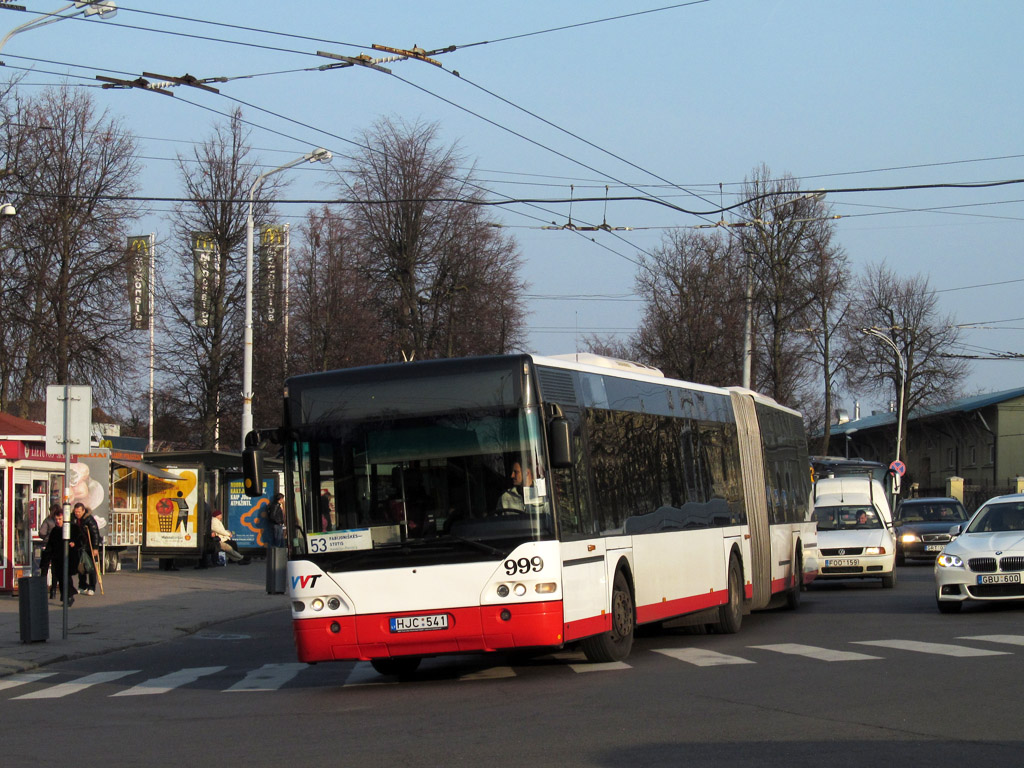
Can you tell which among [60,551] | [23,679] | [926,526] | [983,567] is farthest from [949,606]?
[926,526]

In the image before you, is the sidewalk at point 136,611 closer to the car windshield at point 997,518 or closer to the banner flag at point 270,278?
the car windshield at point 997,518

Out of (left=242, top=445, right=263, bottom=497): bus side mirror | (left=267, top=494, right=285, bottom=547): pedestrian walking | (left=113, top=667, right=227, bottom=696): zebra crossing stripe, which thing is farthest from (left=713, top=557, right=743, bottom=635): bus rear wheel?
(left=267, top=494, right=285, bottom=547): pedestrian walking

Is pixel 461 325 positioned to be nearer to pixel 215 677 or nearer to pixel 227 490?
pixel 227 490

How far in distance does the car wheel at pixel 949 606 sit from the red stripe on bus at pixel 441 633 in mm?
8497

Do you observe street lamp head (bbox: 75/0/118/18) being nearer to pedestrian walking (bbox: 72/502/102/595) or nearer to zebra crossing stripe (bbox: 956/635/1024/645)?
pedestrian walking (bbox: 72/502/102/595)

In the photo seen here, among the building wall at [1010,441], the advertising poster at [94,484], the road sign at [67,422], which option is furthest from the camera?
the building wall at [1010,441]

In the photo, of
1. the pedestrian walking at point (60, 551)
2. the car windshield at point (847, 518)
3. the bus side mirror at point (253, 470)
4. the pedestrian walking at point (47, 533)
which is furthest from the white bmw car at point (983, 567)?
the pedestrian walking at point (47, 533)

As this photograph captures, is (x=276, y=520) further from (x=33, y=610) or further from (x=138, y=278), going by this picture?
(x=138, y=278)

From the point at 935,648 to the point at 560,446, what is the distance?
4675mm

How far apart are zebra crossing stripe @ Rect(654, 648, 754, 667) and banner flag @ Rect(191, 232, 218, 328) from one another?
111 feet

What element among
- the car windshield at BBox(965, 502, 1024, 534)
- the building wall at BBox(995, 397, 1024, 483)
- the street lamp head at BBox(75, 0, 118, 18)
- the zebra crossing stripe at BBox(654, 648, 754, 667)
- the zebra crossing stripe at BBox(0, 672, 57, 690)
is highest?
the street lamp head at BBox(75, 0, 118, 18)

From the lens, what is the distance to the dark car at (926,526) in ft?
117

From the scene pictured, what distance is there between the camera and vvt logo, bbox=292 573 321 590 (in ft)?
40.0

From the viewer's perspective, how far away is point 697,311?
5206 centimetres
